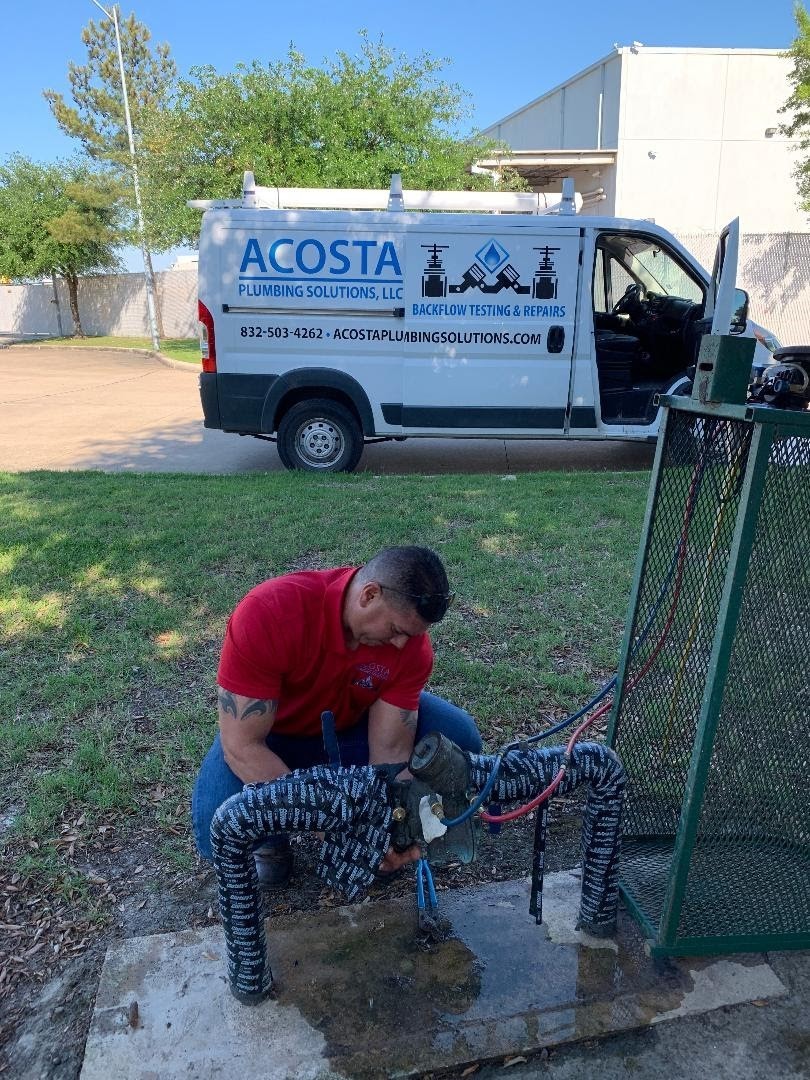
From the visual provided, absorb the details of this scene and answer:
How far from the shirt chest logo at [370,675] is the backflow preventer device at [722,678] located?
71cm

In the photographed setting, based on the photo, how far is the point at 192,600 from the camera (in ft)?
15.5

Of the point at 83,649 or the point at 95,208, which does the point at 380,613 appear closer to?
the point at 83,649

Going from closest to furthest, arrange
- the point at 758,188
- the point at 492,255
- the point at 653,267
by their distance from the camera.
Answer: the point at 492,255, the point at 653,267, the point at 758,188

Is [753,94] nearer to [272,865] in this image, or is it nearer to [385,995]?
[272,865]

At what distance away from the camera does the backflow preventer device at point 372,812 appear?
1932mm

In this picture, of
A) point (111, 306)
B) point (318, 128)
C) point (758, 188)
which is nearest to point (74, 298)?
point (111, 306)

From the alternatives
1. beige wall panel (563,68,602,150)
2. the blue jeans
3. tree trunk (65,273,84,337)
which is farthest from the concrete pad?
tree trunk (65,273,84,337)

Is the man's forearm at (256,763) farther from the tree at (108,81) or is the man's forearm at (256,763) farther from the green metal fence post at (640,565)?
the tree at (108,81)

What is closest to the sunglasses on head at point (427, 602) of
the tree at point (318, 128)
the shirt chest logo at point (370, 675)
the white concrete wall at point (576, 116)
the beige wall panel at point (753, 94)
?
the shirt chest logo at point (370, 675)

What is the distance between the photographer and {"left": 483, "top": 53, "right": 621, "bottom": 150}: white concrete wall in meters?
24.9

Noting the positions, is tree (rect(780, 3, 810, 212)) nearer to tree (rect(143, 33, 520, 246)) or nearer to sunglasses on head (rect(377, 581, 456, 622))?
tree (rect(143, 33, 520, 246))

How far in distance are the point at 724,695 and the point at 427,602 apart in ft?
2.46

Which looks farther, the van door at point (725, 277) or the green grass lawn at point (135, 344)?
the green grass lawn at point (135, 344)

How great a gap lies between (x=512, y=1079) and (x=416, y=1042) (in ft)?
0.79
